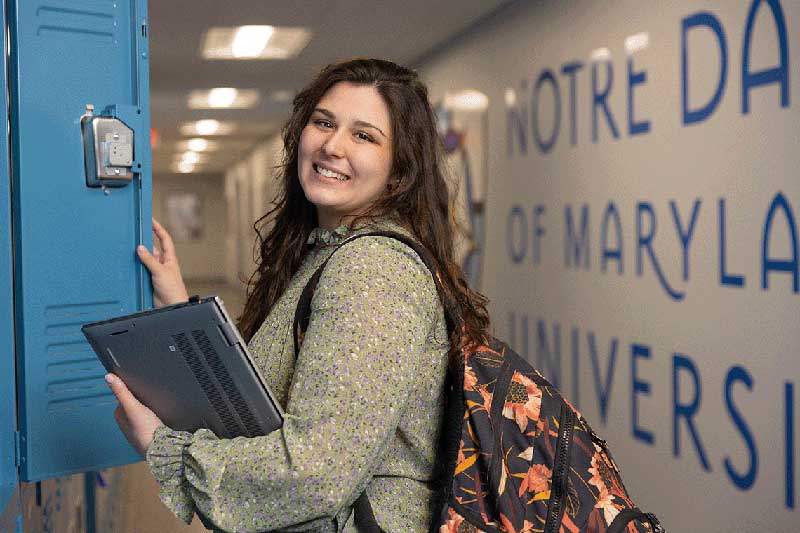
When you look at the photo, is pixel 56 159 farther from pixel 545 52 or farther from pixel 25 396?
pixel 545 52

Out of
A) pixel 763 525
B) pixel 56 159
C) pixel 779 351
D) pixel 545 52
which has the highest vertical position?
pixel 545 52

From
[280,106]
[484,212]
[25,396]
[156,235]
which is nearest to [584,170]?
[484,212]

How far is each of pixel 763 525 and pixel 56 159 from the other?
2.97 m

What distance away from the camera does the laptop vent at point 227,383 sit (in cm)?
125

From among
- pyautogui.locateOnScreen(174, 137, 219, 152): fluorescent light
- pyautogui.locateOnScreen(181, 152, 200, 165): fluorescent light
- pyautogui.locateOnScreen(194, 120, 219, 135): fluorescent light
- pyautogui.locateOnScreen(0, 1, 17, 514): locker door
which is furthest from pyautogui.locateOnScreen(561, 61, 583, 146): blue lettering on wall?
pyautogui.locateOnScreen(181, 152, 200, 165): fluorescent light

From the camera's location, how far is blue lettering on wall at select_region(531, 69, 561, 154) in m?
5.37

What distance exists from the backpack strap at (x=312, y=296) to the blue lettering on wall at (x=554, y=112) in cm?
419

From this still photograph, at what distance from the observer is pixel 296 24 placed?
6699mm

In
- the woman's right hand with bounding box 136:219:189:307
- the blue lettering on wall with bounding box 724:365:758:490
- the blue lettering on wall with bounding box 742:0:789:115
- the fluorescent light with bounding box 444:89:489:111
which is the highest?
the fluorescent light with bounding box 444:89:489:111

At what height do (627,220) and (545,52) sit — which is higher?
(545,52)

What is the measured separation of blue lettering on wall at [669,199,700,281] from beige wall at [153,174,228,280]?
923 inches

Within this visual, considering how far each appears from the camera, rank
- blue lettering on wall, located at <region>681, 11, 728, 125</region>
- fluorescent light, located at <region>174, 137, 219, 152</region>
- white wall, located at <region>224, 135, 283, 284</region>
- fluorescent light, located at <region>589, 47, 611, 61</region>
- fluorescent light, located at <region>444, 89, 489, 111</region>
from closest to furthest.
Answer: blue lettering on wall, located at <region>681, 11, 728, 125</region> → fluorescent light, located at <region>589, 47, 611, 61</region> → fluorescent light, located at <region>444, 89, 489, 111</region> → fluorescent light, located at <region>174, 137, 219, 152</region> → white wall, located at <region>224, 135, 283, 284</region>

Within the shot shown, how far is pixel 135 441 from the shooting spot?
1.34 metres

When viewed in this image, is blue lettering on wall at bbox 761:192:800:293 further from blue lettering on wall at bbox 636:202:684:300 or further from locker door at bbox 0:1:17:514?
locker door at bbox 0:1:17:514
